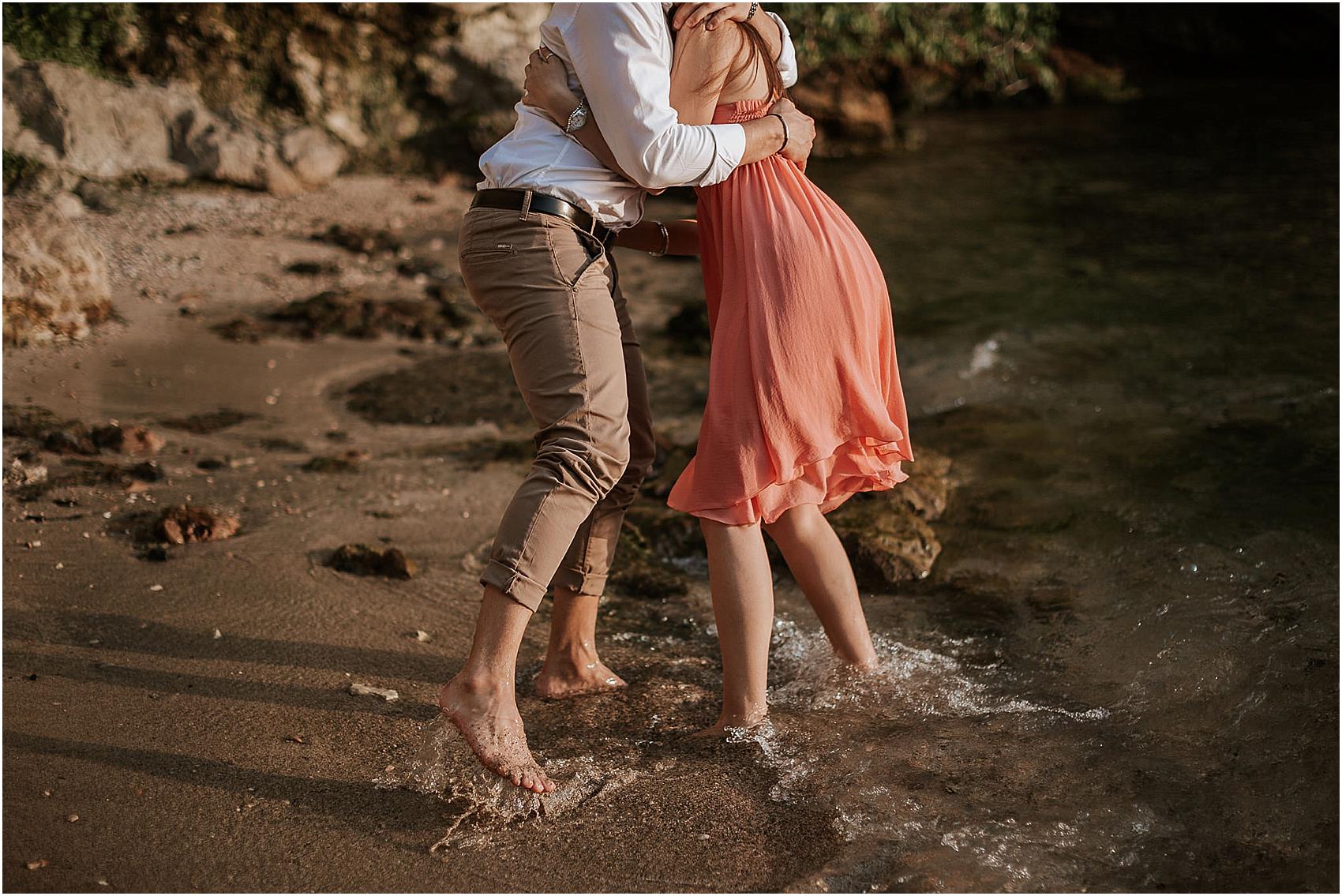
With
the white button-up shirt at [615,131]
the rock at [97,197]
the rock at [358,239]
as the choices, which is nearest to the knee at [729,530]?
the white button-up shirt at [615,131]

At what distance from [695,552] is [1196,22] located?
17453 mm

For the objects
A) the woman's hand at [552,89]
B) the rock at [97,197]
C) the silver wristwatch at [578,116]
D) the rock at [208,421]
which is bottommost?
the rock at [208,421]

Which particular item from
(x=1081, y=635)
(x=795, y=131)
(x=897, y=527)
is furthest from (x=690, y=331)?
(x=795, y=131)

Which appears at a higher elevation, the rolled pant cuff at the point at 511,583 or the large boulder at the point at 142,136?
the large boulder at the point at 142,136

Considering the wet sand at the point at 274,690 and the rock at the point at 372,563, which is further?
the rock at the point at 372,563

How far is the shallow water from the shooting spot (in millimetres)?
2678

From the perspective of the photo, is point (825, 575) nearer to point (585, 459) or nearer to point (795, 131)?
point (585, 459)

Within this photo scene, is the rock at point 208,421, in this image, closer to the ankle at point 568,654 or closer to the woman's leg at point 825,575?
the ankle at point 568,654

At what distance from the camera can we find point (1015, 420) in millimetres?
5480

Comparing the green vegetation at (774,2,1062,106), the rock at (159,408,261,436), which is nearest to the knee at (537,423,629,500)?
the rock at (159,408,261,436)

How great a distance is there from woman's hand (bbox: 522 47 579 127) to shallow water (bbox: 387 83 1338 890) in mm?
1487

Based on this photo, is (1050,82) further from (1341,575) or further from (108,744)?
(108,744)

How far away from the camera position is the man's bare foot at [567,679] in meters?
3.24

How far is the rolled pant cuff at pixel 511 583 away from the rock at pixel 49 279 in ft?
12.2
